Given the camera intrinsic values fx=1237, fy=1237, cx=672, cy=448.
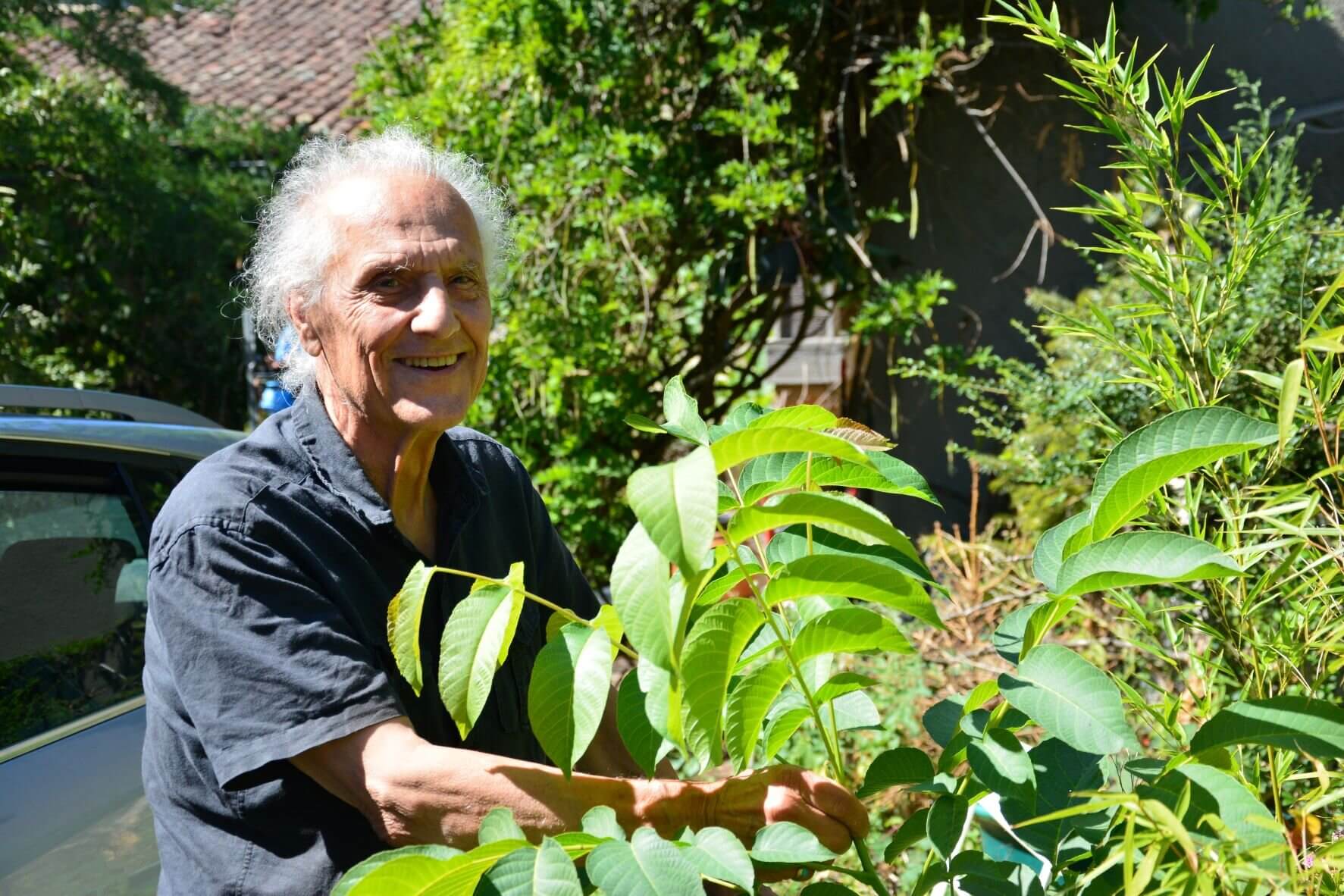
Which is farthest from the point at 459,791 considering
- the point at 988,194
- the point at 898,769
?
the point at 988,194

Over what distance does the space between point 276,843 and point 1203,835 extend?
1126 mm

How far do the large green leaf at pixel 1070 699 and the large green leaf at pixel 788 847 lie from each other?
0.73ft

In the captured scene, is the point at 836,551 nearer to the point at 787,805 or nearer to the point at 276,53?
the point at 787,805

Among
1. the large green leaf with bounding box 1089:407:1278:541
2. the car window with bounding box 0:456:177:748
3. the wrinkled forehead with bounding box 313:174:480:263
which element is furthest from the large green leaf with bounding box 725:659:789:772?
the car window with bounding box 0:456:177:748

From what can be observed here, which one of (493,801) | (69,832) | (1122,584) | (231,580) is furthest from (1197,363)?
(69,832)

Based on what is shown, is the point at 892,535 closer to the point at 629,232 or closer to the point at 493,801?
the point at 493,801

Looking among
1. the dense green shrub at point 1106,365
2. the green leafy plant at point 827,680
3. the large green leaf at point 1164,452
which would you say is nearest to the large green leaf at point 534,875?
the green leafy plant at point 827,680

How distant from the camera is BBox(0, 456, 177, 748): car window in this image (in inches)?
91.0

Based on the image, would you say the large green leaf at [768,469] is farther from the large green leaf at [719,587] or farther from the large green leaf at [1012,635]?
the large green leaf at [1012,635]

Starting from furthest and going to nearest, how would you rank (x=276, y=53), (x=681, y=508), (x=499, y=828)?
(x=276, y=53), (x=499, y=828), (x=681, y=508)

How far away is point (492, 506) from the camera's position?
2045 mm

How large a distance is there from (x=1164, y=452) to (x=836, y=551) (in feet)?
1.06

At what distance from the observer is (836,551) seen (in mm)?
1214

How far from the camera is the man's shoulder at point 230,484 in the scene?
1.58 meters
